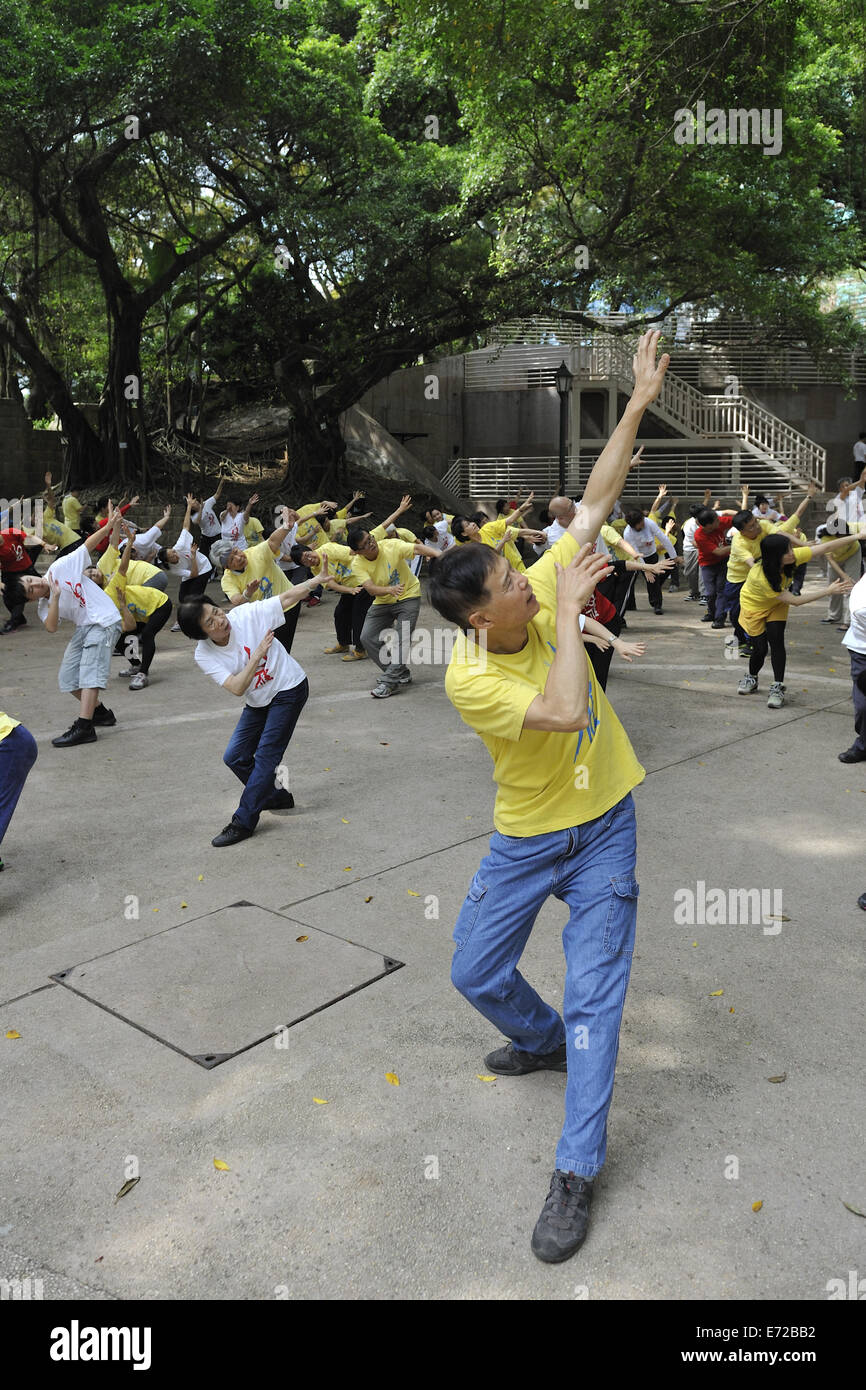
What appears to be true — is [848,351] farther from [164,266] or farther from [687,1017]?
[687,1017]

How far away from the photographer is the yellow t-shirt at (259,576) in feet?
27.2

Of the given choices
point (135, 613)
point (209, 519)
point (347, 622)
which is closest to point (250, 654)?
point (135, 613)

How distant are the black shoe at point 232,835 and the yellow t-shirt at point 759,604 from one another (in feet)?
14.9

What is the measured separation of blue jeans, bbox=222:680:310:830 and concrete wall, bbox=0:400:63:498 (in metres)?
16.9

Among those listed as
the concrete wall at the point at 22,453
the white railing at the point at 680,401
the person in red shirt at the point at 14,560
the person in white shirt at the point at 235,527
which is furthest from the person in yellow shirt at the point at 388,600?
the white railing at the point at 680,401

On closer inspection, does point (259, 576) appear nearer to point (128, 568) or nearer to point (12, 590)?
point (128, 568)

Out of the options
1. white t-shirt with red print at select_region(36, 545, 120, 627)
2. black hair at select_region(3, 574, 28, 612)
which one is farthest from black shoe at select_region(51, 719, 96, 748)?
black hair at select_region(3, 574, 28, 612)

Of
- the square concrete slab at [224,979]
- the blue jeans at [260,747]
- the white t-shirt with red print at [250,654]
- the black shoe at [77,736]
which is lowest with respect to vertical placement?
the square concrete slab at [224,979]

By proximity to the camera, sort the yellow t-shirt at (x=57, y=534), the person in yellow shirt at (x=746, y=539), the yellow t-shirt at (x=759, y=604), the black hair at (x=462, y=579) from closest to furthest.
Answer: the black hair at (x=462, y=579)
the yellow t-shirt at (x=759, y=604)
the person in yellow shirt at (x=746, y=539)
the yellow t-shirt at (x=57, y=534)

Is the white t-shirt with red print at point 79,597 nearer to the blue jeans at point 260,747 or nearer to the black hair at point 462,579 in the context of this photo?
the blue jeans at point 260,747

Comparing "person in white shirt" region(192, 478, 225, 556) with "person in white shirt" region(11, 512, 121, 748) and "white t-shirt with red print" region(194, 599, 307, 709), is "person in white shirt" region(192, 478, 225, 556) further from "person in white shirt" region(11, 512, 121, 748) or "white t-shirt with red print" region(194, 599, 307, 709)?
"white t-shirt with red print" region(194, 599, 307, 709)

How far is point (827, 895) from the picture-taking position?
4.80 metres

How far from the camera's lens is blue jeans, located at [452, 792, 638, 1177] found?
8.96ft

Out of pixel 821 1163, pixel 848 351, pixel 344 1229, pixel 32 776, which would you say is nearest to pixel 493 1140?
pixel 344 1229
